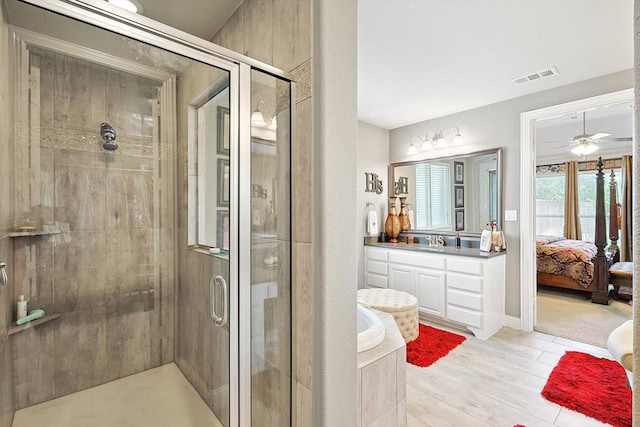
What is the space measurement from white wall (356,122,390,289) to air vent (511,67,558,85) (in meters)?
1.87

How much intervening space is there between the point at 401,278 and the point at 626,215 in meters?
4.54

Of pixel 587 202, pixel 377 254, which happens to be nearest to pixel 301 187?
pixel 377 254

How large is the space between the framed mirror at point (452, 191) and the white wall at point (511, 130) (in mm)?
93

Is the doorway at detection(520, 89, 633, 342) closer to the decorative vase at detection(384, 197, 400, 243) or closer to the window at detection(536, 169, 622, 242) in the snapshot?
the decorative vase at detection(384, 197, 400, 243)

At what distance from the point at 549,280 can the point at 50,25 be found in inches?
239

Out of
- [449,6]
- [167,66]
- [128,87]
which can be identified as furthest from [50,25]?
[449,6]

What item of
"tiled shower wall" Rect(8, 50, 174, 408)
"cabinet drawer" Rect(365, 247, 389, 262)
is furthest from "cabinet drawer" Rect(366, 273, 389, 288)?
"tiled shower wall" Rect(8, 50, 174, 408)

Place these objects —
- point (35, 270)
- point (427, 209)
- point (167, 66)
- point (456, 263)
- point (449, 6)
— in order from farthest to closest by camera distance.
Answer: point (427, 209) → point (456, 263) → point (449, 6) → point (35, 270) → point (167, 66)

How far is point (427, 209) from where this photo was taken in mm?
4285

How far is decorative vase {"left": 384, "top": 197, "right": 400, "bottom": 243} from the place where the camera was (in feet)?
14.4

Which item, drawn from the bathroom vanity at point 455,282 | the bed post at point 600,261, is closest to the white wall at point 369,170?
the bathroom vanity at point 455,282

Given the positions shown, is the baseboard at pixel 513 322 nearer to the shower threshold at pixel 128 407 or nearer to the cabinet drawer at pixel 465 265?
the cabinet drawer at pixel 465 265

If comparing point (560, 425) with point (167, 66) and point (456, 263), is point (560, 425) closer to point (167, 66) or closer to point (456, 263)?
point (456, 263)

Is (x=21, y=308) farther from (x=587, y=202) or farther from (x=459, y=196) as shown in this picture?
(x=587, y=202)
